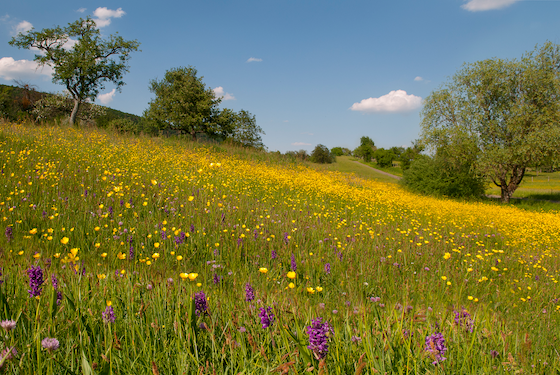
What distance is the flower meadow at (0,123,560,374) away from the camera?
1.31 meters

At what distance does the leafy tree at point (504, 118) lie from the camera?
1792 centimetres

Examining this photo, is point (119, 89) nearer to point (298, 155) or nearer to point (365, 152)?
point (298, 155)

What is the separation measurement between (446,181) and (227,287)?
23713 millimetres

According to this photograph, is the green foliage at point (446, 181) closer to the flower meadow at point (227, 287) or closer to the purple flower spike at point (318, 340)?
the flower meadow at point (227, 287)

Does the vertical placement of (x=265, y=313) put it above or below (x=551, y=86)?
below

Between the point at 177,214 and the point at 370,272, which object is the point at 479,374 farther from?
the point at 177,214

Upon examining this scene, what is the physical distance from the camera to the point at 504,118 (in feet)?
64.2

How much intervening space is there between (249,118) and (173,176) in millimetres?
36119

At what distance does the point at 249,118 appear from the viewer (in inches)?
1660

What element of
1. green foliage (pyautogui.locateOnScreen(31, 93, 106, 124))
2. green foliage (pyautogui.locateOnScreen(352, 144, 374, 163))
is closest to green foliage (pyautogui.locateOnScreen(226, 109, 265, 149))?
green foliage (pyautogui.locateOnScreen(31, 93, 106, 124))

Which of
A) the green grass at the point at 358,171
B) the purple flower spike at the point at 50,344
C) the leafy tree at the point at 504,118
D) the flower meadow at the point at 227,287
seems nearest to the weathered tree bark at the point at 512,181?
the leafy tree at the point at 504,118

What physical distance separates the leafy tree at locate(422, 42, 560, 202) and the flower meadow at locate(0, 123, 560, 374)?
39.2ft

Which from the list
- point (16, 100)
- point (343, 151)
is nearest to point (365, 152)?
point (343, 151)

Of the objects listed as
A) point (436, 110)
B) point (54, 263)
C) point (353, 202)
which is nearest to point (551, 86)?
point (436, 110)
